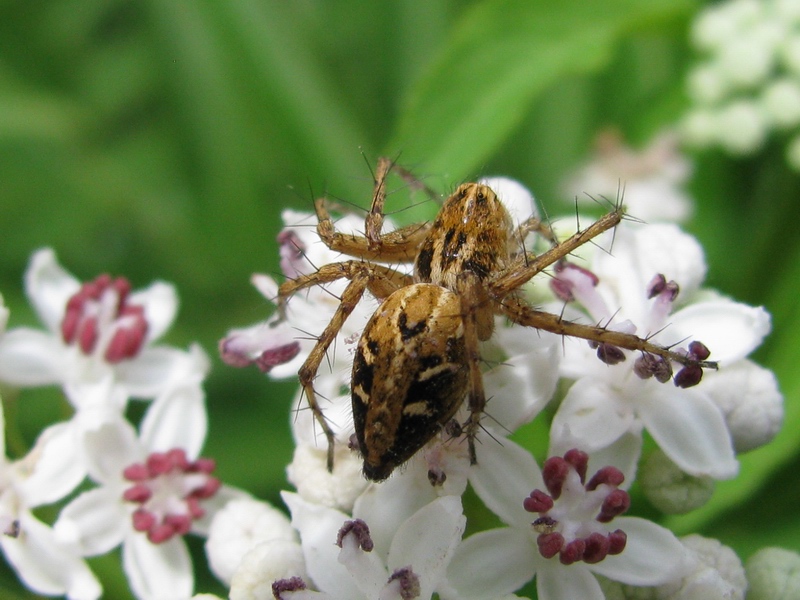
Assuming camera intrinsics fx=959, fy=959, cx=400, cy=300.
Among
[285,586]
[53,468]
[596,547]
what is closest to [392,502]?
[285,586]

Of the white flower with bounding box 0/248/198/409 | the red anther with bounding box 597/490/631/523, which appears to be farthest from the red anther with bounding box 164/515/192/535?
the red anther with bounding box 597/490/631/523

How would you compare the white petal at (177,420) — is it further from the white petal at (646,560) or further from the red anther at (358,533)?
the white petal at (646,560)

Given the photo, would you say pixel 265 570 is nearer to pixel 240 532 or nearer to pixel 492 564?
pixel 240 532

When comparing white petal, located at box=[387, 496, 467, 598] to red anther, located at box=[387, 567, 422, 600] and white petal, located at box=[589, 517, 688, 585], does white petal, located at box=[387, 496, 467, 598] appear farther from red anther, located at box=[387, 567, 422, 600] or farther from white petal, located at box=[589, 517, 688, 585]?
white petal, located at box=[589, 517, 688, 585]

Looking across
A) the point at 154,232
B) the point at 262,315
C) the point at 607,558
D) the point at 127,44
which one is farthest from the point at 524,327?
the point at 127,44

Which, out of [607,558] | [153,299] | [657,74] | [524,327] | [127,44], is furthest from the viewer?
[127,44]

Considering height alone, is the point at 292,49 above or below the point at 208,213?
above

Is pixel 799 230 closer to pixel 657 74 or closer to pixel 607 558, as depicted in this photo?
pixel 657 74
